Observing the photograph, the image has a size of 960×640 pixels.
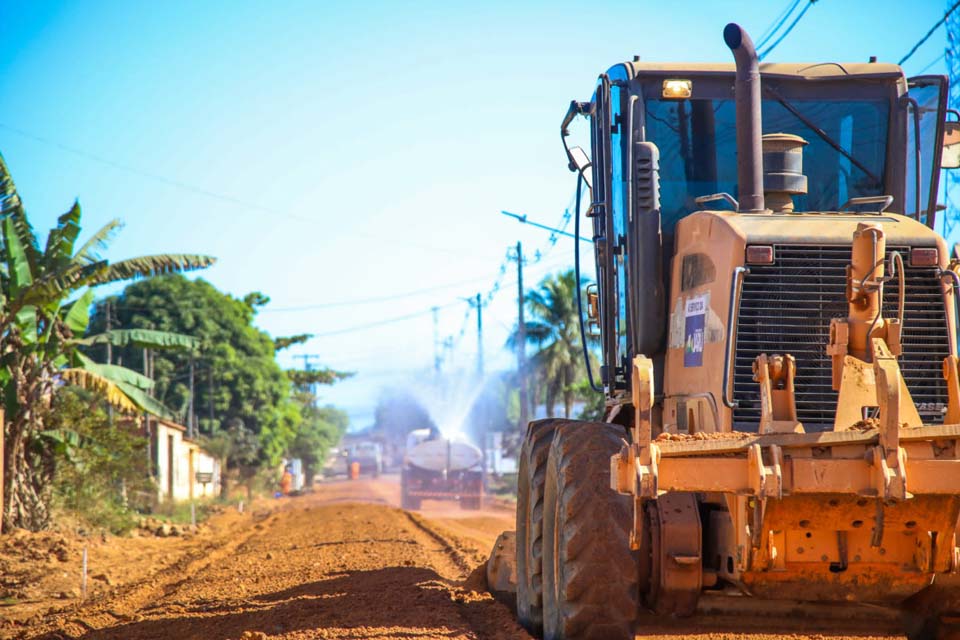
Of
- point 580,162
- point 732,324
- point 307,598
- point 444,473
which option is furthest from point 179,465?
point 732,324

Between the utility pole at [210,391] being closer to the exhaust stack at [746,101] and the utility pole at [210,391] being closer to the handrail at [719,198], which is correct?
the handrail at [719,198]

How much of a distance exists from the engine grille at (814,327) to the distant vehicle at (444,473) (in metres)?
37.8

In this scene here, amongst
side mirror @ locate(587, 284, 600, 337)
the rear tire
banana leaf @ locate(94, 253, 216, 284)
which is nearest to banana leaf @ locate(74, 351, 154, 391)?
banana leaf @ locate(94, 253, 216, 284)

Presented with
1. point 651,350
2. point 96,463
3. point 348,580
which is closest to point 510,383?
point 96,463

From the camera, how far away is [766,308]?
285 inches

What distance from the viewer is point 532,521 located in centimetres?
848

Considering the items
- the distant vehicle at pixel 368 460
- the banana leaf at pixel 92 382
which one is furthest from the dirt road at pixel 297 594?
the distant vehicle at pixel 368 460

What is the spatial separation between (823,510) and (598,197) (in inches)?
135

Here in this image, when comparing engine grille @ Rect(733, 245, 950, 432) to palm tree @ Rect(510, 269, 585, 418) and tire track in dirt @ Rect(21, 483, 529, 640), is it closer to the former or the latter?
tire track in dirt @ Rect(21, 483, 529, 640)

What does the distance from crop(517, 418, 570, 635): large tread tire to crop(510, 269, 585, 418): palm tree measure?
159 ft

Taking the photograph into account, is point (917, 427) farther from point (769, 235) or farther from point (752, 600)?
point (752, 600)

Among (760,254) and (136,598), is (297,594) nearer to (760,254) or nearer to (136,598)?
(136,598)

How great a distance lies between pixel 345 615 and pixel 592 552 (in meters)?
4.26

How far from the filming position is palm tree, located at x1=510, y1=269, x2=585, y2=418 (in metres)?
58.2
